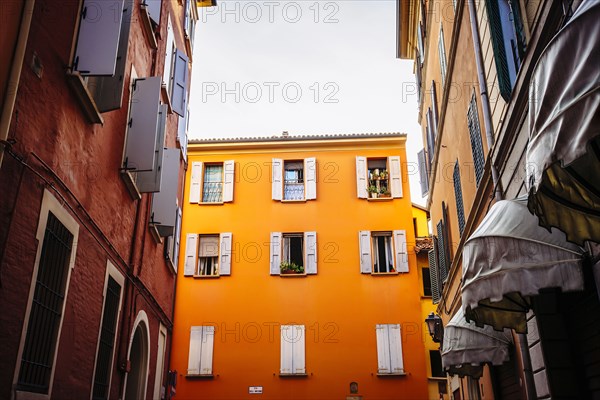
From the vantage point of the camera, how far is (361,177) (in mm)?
22359

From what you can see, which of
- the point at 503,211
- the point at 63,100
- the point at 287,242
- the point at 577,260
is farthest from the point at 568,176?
the point at 287,242

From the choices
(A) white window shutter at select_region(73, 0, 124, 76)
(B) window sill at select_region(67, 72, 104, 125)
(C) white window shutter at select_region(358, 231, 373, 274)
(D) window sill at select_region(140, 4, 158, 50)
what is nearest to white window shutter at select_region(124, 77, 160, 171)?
(D) window sill at select_region(140, 4, 158, 50)

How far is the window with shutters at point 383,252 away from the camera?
2098cm

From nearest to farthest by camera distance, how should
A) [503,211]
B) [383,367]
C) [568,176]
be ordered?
[568,176]
[503,211]
[383,367]

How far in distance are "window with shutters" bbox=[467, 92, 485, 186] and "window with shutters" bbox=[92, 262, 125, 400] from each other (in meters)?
6.33

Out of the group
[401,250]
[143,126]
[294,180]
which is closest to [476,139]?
[143,126]

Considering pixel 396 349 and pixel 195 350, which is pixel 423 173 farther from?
pixel 195 350

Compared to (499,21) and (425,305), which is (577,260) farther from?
(425,305)

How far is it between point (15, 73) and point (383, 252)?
55.3 ft

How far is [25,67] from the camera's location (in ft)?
20.8

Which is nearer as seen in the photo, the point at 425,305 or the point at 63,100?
the point at 63,100

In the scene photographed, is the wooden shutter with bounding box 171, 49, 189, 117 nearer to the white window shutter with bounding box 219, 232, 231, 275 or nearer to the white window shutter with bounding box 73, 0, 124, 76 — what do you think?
the white window shutter with bounding box 73, 0, 124, 76

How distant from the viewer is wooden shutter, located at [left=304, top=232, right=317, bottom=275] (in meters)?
21.2

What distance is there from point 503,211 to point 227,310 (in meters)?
15.9
